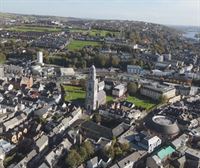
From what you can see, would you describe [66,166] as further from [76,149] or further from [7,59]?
[7,59]

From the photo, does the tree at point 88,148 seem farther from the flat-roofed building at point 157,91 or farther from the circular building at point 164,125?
the flat-roofed building at point 157,91

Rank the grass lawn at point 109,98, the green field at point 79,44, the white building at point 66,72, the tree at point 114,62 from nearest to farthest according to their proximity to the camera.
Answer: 1. the grass lawn at point 109,98
2. the white building at point 66,72
3. the tree at point 114,62
4. the green field at point 79,44

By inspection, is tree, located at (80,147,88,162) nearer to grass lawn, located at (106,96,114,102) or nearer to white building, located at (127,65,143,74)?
grass lawn, located at (106,96,114,102)

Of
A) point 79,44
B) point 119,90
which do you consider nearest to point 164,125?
point 119,90

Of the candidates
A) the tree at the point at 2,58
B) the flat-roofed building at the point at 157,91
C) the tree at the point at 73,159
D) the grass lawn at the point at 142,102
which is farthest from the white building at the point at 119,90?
the tree at the point at 2,58

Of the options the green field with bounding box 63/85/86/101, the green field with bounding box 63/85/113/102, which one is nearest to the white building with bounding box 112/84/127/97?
Answer: the green field with bounding box 63/85/113/102

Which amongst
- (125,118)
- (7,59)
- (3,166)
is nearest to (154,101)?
(125,118)

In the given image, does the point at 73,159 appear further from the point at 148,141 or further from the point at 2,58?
the point at 2,58
